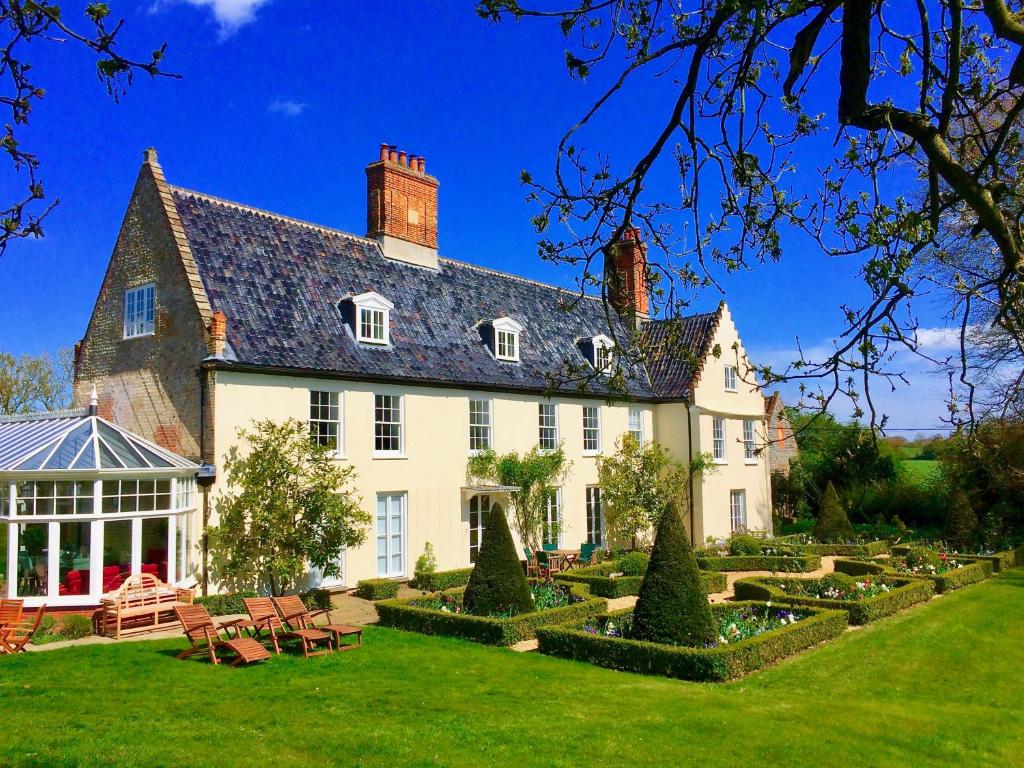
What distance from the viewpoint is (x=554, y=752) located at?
925 centimetres

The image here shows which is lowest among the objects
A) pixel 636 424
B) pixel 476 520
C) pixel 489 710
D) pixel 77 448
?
pixel 489 710

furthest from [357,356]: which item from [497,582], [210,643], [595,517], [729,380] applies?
[729,380]

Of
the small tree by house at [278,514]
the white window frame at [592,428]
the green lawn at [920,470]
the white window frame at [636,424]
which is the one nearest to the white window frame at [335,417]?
the small tree by house at [278,514]

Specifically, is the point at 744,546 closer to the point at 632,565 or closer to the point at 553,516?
the point at 632,565

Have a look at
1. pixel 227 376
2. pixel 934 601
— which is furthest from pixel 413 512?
pixel 934 601

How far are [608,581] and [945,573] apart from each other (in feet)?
31.3

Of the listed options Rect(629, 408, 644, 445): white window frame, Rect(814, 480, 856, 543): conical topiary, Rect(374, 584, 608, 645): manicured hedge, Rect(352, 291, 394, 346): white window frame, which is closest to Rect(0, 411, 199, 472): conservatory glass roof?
Rect(374, 584, 608, 645): manicured hedge

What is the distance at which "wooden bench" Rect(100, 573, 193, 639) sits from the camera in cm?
1562

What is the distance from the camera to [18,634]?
14297 millimetres

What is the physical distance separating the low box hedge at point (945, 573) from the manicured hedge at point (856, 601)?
20.7 inches

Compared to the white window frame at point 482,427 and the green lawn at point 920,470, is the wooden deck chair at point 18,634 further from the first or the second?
the green lawn at point 920,470

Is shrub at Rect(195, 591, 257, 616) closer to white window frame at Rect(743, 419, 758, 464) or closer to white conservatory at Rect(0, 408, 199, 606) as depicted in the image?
white conservatory at Rect(0, 408, 199, 606)

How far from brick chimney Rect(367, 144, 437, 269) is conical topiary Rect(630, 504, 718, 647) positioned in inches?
→ 561

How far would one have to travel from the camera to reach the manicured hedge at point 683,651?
1305 cm
